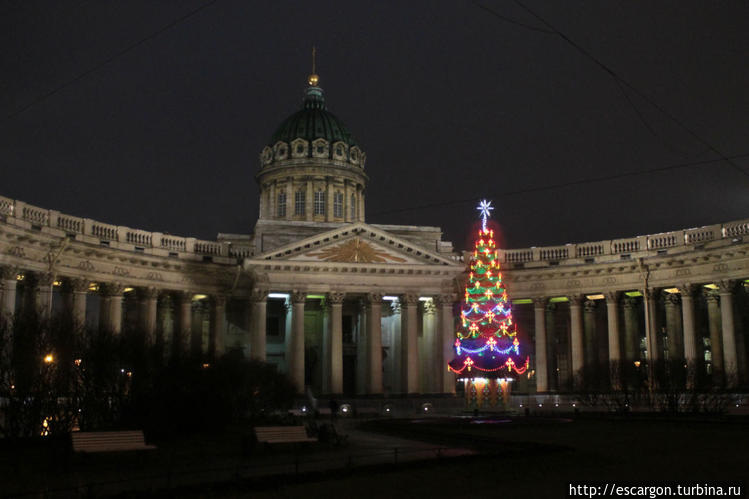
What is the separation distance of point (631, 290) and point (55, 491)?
47.6m

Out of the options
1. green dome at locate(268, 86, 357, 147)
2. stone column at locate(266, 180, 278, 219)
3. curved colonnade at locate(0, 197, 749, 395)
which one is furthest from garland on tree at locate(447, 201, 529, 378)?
green dome at locate(268, 86, 357, 147)

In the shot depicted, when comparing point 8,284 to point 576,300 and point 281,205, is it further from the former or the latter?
point 576,300

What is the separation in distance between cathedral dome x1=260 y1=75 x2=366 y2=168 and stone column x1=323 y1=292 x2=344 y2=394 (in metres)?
23.3

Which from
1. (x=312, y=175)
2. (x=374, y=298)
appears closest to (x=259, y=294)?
(x=374, y=298)

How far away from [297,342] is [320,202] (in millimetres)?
22762

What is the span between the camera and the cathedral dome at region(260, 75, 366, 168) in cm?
7806

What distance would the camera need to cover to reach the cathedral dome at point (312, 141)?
78.1 metres

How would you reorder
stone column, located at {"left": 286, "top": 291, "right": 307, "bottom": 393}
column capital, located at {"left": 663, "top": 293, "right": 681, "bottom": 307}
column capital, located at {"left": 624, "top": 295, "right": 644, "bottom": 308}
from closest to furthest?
stone column, located at {"left": 286, "top": 291, "right": 307, "bottom": 393} < column capital, located at {"left": 663, "top": 293, "right": 681, "bottom": 307} < column capital, located at {"left": 624, "top": 295, "right": 644, "bottom": 308}

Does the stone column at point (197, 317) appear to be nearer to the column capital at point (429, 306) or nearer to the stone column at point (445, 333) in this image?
the column capital at point (429, 306)

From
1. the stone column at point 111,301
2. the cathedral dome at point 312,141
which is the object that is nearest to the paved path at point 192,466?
the stone column at point 111,301

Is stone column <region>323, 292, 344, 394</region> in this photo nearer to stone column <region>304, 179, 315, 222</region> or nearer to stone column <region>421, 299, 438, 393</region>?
stone column <region>421, 299, 438, 393</region>

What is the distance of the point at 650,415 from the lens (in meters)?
37.0

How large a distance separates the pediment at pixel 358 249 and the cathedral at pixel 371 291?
0.30ft

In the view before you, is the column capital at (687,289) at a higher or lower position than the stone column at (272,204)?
lower
